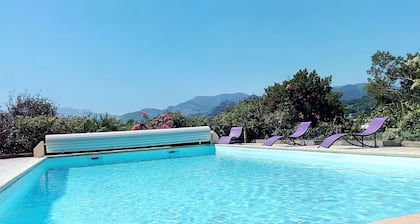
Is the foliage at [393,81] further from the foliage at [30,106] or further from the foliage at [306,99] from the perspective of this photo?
the foliage at [30,106]

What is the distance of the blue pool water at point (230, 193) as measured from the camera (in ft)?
14.7

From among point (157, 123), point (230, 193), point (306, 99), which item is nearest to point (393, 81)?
point (306, 99)

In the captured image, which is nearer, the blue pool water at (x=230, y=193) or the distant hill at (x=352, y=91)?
the blue pool water at (x=230, y=193)

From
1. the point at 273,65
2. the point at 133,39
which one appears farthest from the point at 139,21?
the point at 273,65

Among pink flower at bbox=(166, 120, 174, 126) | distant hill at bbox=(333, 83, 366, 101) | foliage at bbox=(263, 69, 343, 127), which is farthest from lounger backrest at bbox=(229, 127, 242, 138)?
distant hill at bbox=(333, 83, 366, 101)

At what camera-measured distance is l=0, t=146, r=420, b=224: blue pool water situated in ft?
14.7

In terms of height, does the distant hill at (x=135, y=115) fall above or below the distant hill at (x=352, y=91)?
below

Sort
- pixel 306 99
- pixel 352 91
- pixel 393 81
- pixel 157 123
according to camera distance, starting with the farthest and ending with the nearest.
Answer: pixel 352 91 → pixel 393 81 → pixel 157 123 → pixel 306 99

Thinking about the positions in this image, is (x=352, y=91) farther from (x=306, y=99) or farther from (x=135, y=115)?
(x=306, y=99)

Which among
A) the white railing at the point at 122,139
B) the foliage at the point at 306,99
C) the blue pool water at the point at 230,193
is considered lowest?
the blue pool water at the point at 230,193

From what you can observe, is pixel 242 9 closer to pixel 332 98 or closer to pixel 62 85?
pixel 332 98

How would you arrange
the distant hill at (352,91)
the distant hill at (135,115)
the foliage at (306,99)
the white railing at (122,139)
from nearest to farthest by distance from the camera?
1. the white railing at (122,139)
2. the foliage at (306,99)
3. the distant hill at (135,115)
4. the distant hill at (352,91)

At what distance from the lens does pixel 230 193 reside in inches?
229

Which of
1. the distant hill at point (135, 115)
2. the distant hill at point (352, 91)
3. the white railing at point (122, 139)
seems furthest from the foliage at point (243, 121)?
the distant hill at point (352, 91)
